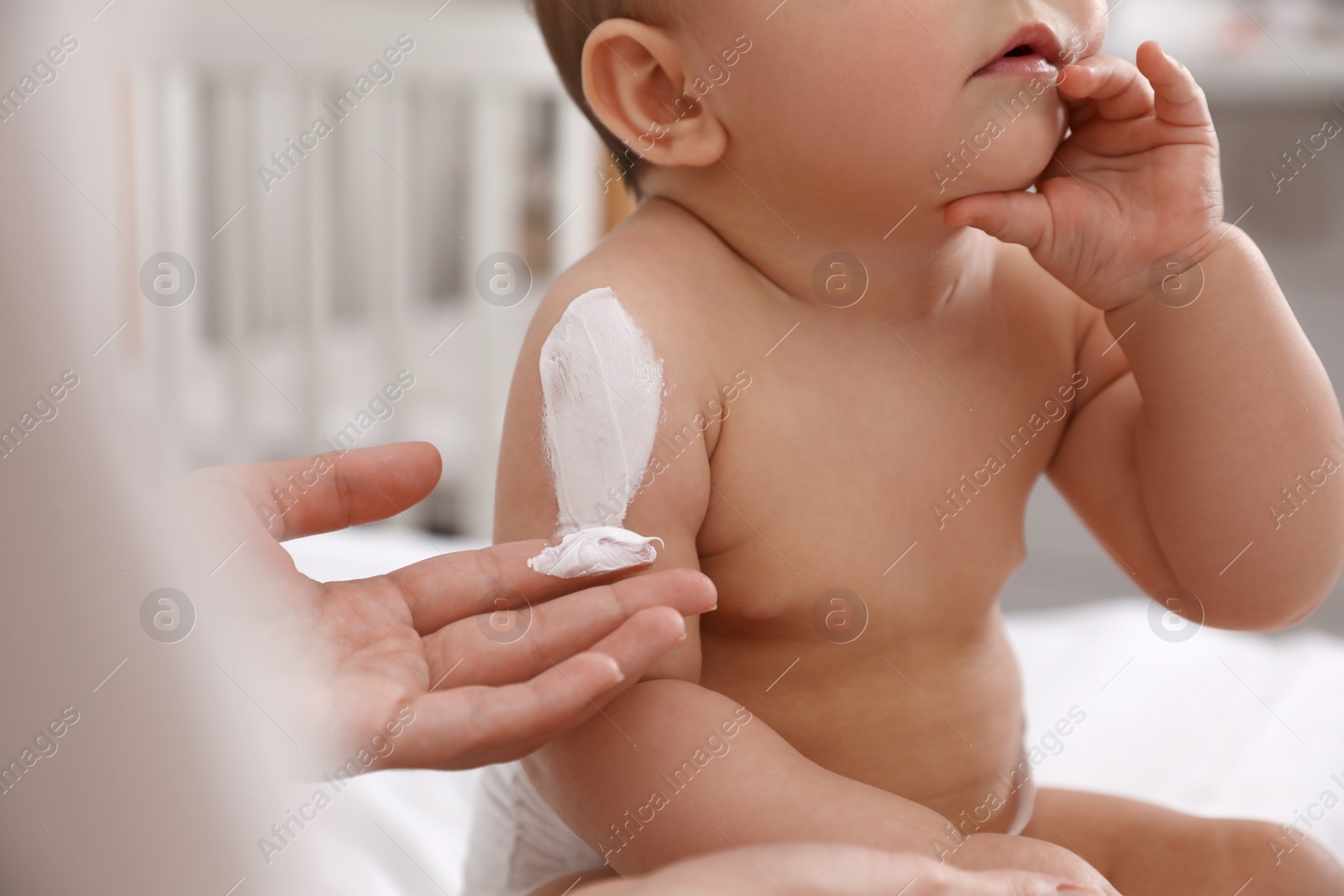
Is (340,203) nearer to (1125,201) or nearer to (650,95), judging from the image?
(650,95)

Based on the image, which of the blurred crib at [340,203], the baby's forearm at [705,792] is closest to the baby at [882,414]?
the baby's forearm at [705,792]

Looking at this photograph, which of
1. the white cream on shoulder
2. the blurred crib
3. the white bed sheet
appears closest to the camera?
the white cream on shoulder

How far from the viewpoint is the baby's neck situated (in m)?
0.67

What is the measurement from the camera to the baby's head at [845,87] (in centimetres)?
60

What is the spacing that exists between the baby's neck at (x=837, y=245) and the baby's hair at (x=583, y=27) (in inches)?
2.9

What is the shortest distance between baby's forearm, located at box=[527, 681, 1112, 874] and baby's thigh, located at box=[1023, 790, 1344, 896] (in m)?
0.24

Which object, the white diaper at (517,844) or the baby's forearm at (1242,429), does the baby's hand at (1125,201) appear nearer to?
the baby's forearm at (1242,429)

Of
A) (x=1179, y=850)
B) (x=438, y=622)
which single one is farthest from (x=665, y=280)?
(x=1179, y=850)

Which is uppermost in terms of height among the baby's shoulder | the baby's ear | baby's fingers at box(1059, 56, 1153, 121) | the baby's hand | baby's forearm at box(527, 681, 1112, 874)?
the baby's ear

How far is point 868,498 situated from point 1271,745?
0.55m

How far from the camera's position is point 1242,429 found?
673 mm

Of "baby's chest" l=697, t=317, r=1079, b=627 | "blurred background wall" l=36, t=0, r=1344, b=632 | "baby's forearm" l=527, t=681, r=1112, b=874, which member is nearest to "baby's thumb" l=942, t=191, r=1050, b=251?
"baby's chest" l=697, t=317, r=1079, b=627

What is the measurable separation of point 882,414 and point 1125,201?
7.5 inches

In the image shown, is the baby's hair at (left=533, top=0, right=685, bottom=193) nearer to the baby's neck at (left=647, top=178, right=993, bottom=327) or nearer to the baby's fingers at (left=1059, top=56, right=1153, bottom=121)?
the baby's neck at (left=647, top=178, right=993, bottom=327)
